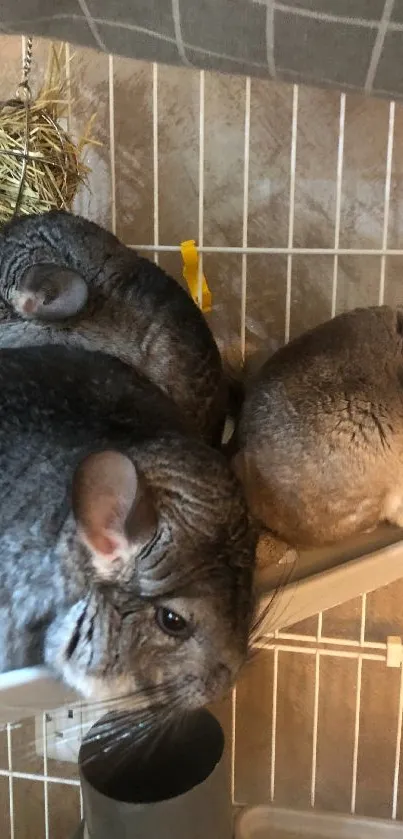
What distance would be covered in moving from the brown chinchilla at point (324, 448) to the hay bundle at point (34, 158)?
0.44 metres

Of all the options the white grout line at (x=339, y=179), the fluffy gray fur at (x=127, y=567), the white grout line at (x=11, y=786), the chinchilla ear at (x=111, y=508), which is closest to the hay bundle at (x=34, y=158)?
the white grout line at (x=339, y=179)

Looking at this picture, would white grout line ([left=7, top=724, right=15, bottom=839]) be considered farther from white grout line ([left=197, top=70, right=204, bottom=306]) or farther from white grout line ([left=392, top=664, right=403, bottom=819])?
white grout line ([left=197, top=70, right=204, bottom=306])

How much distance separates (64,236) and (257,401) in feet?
1.09

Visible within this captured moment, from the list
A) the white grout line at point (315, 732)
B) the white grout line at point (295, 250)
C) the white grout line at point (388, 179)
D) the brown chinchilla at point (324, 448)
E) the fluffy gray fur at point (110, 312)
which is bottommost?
the white grout line at point (315, 732)

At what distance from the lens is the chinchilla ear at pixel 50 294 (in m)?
0.98

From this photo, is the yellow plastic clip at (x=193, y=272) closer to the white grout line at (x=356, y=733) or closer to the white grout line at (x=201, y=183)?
the white grout line at (x=201, y=183)

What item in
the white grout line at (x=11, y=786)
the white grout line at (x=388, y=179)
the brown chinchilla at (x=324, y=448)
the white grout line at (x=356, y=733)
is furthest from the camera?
the white grout line at (x=11, y=786)

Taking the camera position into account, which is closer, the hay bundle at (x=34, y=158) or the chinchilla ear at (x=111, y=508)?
the chinchilla ear at (x=111, y=508)

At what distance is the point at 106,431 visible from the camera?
0.75 m

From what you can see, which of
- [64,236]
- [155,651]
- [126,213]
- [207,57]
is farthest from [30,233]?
[155,651]

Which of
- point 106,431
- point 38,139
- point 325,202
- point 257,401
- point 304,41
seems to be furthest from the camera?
point 325,202

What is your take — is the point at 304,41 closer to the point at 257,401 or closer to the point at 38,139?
the point at 257,401

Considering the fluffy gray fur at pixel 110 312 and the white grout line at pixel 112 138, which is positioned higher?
the white grout line at pixel 112 138

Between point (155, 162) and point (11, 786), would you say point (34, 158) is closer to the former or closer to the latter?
point (155, 162)
